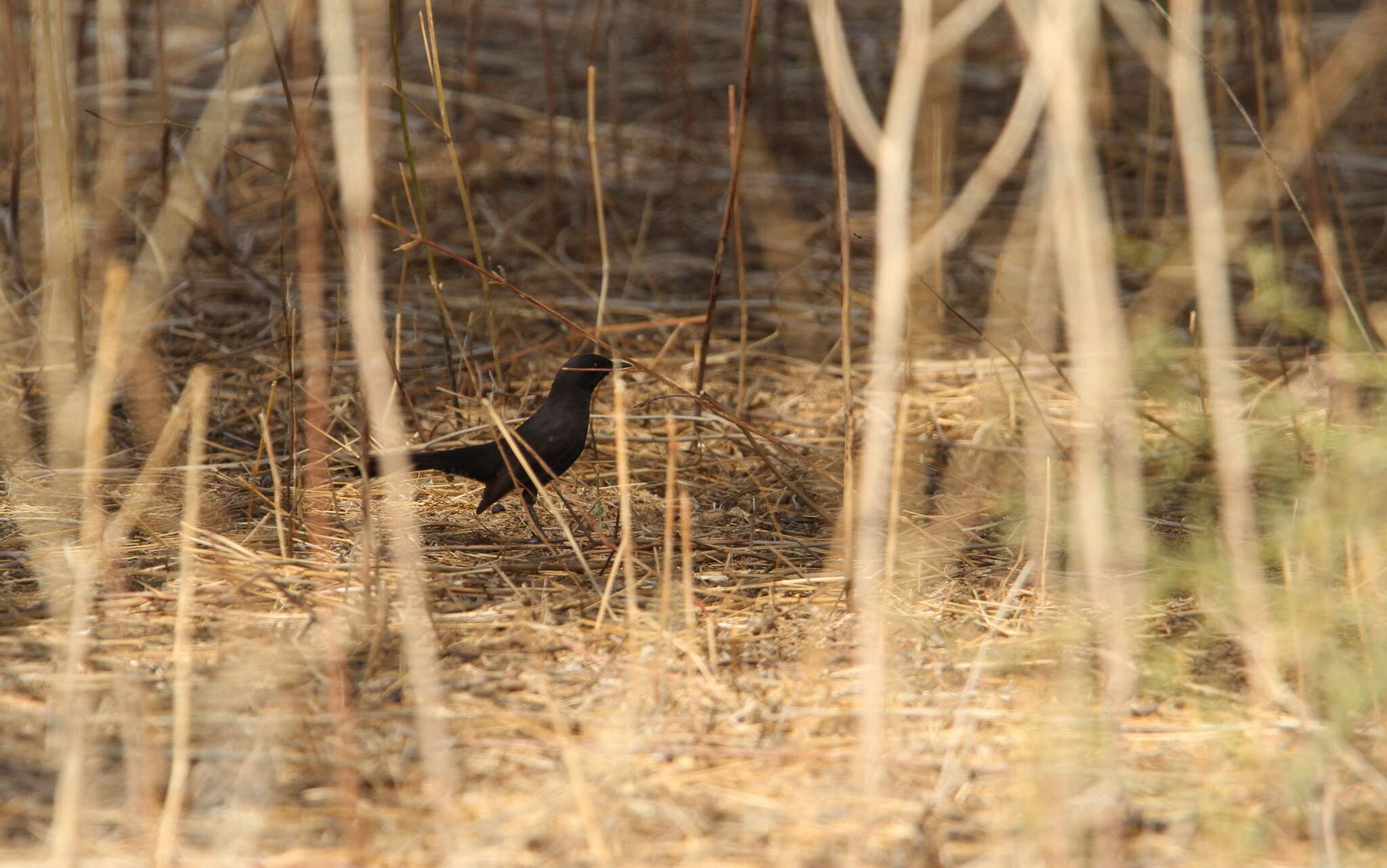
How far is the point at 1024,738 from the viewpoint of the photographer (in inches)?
76.2

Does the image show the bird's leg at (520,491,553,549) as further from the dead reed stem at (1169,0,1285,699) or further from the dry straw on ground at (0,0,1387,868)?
the dead reed stem at (1169,0,1285,699)

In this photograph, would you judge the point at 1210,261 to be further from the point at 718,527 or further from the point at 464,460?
the point at 464,460

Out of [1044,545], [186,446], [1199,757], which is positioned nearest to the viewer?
[1199,757]

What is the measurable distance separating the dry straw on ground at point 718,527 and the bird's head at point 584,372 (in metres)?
0.10

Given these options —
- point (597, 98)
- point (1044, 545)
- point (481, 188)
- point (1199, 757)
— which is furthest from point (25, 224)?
point (1199, 757)

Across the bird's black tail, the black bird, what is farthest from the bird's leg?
the bird's black tail

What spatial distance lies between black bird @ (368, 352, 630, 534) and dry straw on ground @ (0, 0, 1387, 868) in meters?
0.11

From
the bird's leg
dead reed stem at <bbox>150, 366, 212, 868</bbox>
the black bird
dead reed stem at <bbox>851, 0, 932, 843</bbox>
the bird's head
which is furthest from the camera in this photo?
the bird's head

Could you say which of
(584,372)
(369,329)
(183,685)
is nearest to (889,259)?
(369,329)

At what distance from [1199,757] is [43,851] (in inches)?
65.5

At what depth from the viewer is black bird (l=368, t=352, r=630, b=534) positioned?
2.97 metres

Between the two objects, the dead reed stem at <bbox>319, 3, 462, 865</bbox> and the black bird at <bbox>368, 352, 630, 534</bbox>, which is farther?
the black bird at <bbox>368, 352, 630, 534</bbox>

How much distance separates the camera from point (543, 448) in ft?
10.0

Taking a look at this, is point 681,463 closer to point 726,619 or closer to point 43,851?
point 726,619
